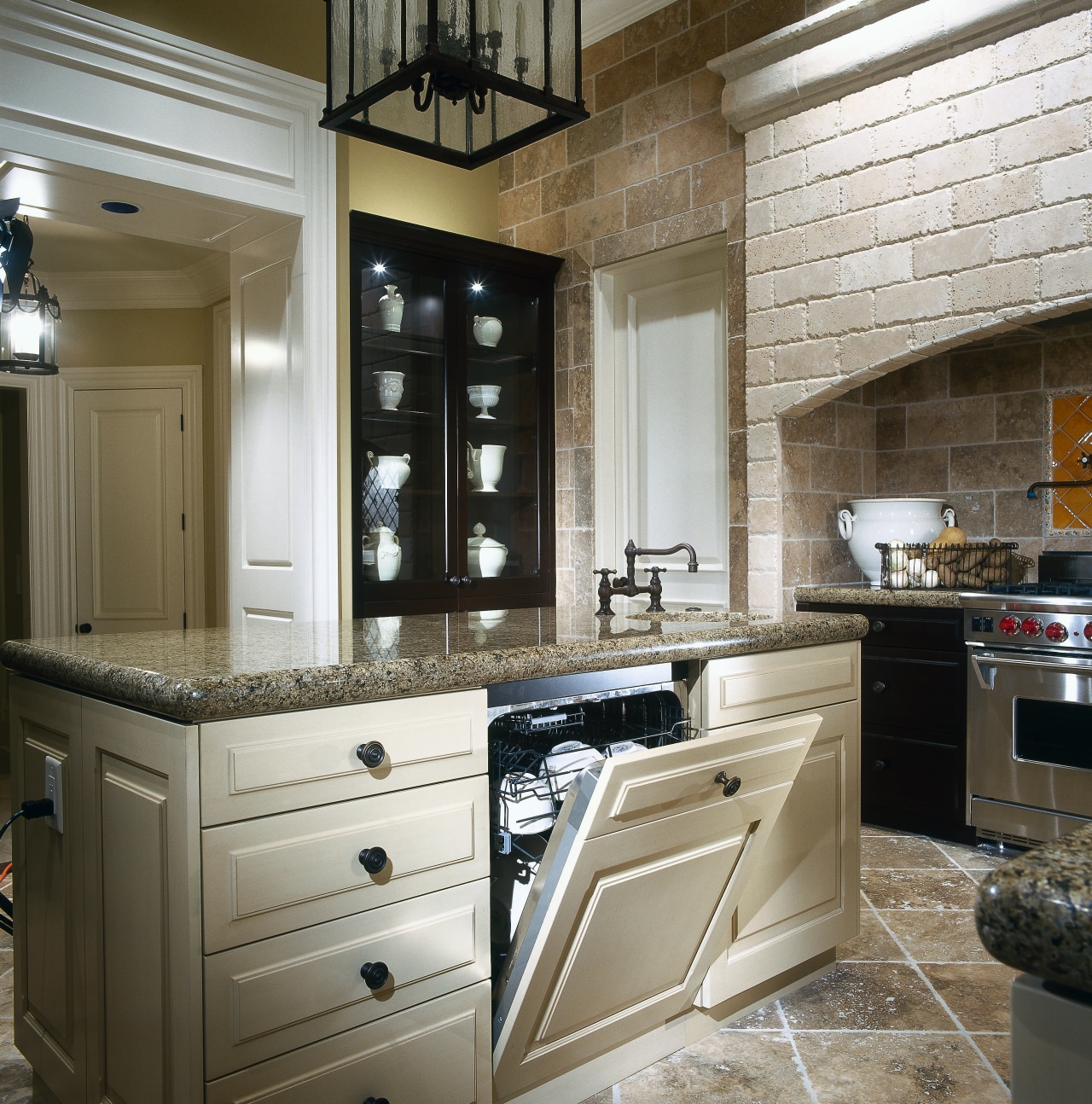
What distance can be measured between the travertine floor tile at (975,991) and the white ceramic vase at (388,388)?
2772mm

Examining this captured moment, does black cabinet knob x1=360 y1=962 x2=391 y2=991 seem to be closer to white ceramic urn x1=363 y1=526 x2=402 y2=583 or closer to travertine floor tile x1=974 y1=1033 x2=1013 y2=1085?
travertine floor tile x1=974 y1=1033 x2=1013 y2=1085

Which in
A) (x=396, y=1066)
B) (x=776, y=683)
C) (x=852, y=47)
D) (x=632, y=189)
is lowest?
(x=396, y=1066)

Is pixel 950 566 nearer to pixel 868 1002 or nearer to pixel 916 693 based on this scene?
pixel 916 693

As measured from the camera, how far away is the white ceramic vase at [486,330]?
4320 mm

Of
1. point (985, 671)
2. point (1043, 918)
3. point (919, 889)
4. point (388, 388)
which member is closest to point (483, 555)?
point (388, 388)

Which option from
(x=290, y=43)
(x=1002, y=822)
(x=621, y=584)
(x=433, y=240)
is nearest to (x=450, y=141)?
(x=621, y=584)

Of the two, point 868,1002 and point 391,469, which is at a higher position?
point 391,469

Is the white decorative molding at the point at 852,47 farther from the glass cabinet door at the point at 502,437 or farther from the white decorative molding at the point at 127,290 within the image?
the white decorative molding at the point at 127,290

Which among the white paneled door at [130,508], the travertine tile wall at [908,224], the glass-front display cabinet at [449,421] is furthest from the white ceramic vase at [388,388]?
the white paneled door at [130,508]

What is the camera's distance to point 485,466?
4.32 metres

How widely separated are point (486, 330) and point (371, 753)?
10.5 ft

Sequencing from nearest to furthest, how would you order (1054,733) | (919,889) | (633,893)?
(633,893) → (919,889) → (1054,733)

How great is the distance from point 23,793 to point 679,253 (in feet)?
11.1

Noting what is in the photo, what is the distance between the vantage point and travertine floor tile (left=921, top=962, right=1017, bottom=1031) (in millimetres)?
2164
